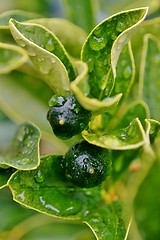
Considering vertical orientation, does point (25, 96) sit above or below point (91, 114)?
below

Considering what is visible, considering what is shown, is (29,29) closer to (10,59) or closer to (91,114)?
(91,114)

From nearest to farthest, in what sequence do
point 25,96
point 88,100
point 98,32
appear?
point 88,100, point 98,32, point 25,96

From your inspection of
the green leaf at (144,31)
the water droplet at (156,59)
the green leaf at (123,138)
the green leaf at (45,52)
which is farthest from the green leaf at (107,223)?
the green leaf at (144,31)

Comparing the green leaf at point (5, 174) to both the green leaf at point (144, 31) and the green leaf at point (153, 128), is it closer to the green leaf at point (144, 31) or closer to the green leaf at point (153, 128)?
the green leaf at point (153, 128)

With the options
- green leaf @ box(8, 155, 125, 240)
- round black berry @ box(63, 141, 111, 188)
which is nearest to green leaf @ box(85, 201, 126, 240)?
green leaf @ box(8, 155, 125, 240)

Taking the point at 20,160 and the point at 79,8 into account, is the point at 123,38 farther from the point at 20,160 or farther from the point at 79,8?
the point at 79,8

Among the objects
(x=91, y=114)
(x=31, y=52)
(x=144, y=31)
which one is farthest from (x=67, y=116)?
(x=144, y=31)

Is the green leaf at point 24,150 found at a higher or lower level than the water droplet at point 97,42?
lower

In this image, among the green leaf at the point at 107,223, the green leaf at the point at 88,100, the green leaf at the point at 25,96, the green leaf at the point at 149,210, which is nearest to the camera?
the green leaf at the point at 88,100
